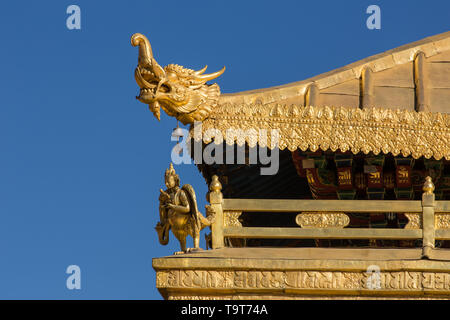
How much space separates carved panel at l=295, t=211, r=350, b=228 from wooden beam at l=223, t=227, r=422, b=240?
12 centimetres

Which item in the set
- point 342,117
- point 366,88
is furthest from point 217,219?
point 366,88

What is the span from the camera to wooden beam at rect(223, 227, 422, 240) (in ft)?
57.6

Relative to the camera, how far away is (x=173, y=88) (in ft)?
58.7

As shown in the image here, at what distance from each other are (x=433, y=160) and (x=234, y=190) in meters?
3.53

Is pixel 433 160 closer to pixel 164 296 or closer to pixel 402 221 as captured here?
pixel 402 221

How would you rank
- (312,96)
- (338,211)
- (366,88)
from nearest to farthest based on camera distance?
(338,211), (312,96), (366,88)

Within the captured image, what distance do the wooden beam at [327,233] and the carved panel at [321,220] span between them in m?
0.12

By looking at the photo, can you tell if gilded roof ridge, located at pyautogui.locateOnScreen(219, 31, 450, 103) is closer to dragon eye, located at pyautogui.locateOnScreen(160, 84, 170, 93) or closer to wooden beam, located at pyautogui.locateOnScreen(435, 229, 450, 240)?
dragon eye, located at pyautogui.locateOnScreen(160, 84, 170, 93)

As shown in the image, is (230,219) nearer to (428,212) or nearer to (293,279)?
(293,279)

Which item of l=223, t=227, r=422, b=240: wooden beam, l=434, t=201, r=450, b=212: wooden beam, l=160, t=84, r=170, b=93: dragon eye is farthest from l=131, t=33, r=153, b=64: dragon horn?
l=434, t=201, r=450, b=212: wooden beam

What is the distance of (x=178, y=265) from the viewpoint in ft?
56.0

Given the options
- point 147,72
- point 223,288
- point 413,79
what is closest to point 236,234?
point 223,288

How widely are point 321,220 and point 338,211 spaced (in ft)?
0.87

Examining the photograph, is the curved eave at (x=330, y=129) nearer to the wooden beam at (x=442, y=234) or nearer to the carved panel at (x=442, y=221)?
the carved panel at (x=442, y=221)
